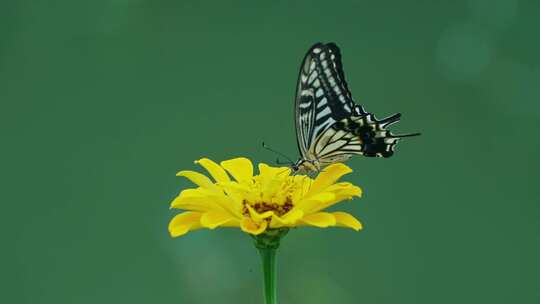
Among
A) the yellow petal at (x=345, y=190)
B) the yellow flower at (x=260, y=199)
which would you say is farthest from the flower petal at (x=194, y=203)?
→ the yellow petal at (x=345, y=190)

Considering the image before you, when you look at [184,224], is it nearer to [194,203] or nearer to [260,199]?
[194,203]

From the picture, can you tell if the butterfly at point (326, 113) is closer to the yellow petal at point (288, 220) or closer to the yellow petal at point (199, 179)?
the yellow petal at point (199, 179)

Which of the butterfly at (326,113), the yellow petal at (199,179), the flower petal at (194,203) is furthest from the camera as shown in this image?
the butterfly at (326,113)

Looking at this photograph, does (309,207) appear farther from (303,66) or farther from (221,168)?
(303,66)

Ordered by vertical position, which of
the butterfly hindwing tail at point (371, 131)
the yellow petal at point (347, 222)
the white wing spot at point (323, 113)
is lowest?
the yellow petal at point (347, 222)

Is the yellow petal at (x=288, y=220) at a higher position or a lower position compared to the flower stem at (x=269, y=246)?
higher

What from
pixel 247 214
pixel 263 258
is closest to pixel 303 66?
pixel 247 214
